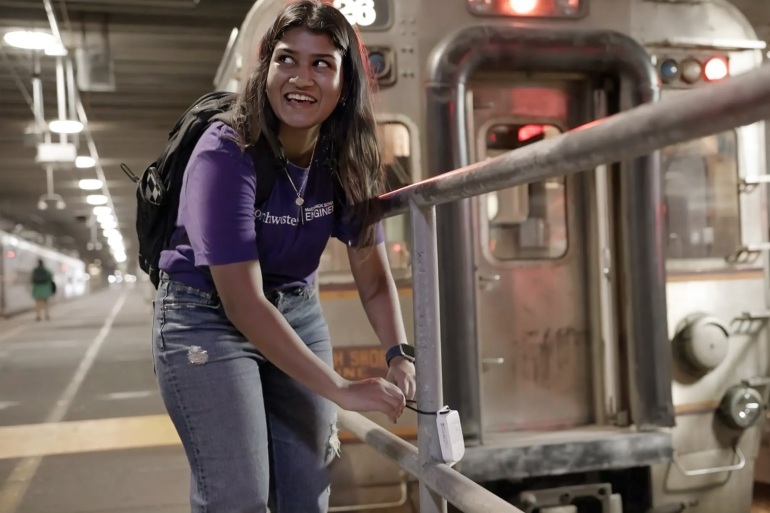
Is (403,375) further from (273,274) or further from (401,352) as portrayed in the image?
(273,274)

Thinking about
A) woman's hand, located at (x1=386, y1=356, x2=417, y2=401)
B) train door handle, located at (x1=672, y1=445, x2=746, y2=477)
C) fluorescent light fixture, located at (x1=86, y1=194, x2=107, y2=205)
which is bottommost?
train door handle, located at (x1=672, y1=445, x2=746, y2=477)

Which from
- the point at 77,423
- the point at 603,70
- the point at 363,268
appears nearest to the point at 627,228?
the point at 603,70

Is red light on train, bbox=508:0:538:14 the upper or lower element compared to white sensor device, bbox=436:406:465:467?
upper

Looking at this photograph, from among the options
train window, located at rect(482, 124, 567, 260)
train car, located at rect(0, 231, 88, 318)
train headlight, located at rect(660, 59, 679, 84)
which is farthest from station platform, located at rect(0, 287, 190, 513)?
train car, located at rect(0, 231, 88, 318)

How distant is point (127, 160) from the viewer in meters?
19.6

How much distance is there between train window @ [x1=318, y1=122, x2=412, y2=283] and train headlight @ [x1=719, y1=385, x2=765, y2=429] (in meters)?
1.70

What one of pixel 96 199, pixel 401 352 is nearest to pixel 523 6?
pixel 401 352

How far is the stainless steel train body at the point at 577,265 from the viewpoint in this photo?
331 cm

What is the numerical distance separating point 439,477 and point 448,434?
0.34ft

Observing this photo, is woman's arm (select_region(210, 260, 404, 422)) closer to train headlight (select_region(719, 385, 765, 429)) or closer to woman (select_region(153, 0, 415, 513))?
woman (select_region(153, 0, 415, 513))

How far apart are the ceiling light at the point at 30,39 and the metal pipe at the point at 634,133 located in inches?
354

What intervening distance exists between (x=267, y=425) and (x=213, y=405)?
0.32 meters

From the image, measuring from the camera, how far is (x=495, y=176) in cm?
150

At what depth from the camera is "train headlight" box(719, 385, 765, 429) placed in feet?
12.1
